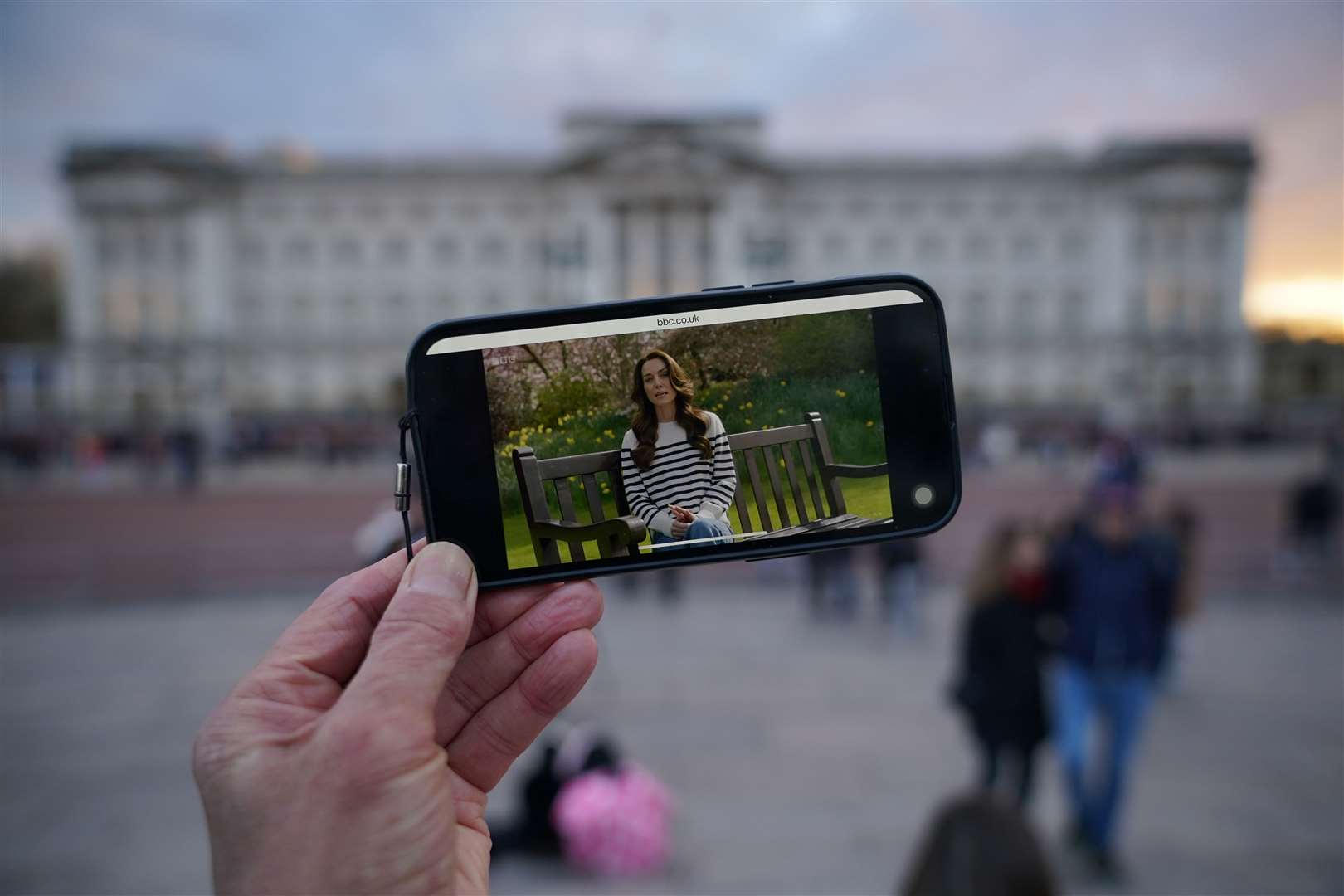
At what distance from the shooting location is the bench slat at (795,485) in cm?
156

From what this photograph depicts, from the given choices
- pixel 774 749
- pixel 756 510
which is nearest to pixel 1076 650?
pixel 774 749

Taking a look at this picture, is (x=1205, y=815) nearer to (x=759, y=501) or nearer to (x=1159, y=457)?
(x=759, y=501)

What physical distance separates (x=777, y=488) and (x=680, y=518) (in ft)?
0.63

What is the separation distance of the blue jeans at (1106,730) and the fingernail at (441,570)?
474cm

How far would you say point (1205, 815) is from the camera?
17.9 ft

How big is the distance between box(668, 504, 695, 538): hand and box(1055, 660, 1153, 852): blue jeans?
A: 14.6ft

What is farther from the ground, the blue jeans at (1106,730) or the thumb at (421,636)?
the thumb at (421,636)

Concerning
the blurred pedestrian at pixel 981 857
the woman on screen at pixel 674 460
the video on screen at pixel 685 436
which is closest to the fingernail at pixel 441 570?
the video on screen at pixel 685 436

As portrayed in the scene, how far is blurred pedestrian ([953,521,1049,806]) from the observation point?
4891mm

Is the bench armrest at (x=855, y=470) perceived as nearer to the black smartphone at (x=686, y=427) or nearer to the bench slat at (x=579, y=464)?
the black smartphone at (x=686, y=427)

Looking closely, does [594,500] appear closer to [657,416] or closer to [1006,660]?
[657,416]

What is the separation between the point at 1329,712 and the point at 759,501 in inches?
323

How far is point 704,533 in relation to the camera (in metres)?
1.56

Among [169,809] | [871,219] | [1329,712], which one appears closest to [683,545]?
[169,809]
